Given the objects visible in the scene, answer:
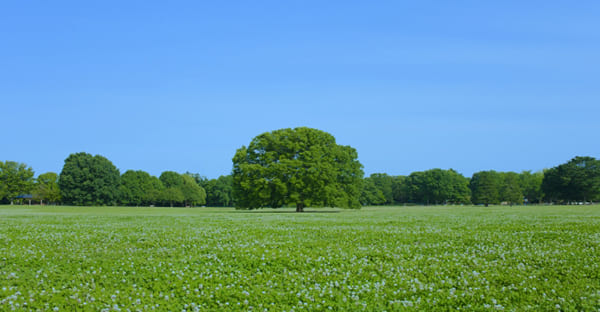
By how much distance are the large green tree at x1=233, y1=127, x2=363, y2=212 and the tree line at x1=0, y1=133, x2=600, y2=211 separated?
0.55ft

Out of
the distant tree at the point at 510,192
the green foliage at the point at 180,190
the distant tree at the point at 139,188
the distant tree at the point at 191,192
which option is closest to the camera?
the distant tree at the point at 139,188

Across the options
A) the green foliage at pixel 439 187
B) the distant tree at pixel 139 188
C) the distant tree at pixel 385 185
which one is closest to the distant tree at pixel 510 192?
the green foliage at pixel 439 187

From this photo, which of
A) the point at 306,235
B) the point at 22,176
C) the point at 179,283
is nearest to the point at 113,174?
the point at 22,176

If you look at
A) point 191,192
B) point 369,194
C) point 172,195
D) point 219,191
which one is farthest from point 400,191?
point 172,195

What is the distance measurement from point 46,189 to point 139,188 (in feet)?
96.9

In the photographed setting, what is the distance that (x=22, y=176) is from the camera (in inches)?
5290

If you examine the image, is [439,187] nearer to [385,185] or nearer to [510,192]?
[510,192]

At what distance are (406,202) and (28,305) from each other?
19251 cm

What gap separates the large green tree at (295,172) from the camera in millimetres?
68312

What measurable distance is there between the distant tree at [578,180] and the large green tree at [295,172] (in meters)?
89.0

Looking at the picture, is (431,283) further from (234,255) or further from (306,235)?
(306,235)

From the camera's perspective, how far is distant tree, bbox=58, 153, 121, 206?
116625mm

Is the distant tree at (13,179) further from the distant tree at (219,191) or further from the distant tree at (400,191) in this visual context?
the distant tree at (400,191)

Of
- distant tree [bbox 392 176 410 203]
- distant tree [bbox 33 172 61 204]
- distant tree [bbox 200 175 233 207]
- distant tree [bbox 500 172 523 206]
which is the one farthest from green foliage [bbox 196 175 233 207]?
distant tree [bbox 500 172 523 206]
